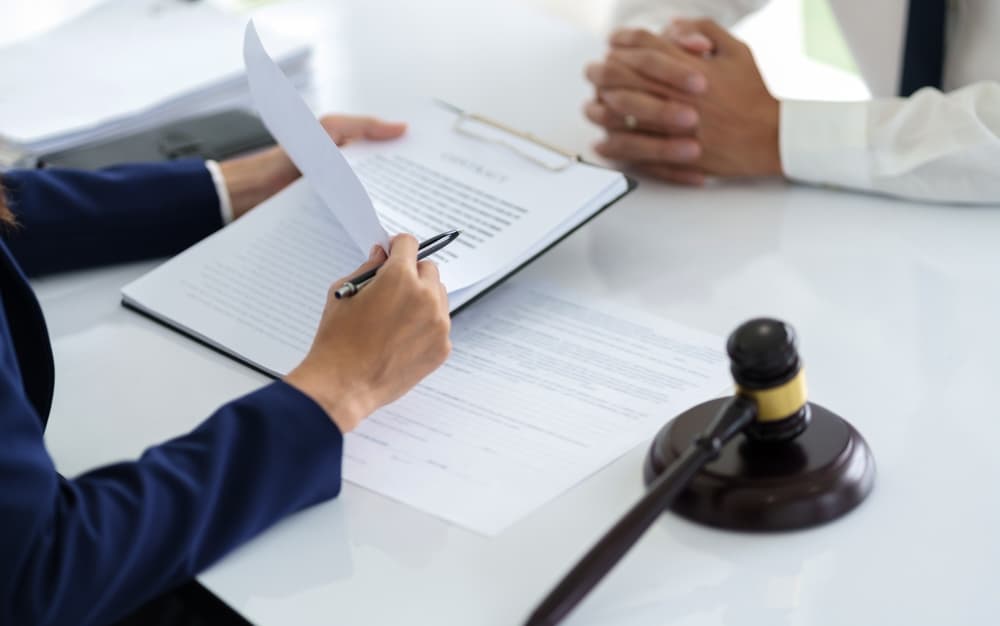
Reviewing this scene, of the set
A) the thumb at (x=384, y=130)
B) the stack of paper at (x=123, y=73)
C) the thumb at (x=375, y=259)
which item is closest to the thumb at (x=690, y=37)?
the thumb at (x=384, y=130)

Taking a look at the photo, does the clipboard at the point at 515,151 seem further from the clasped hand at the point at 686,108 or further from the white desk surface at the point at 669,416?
the clasped hand at the point at 686,108

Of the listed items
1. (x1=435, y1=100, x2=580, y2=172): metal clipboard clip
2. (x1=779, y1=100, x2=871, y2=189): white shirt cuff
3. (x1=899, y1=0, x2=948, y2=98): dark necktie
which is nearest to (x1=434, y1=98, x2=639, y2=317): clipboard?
(x1=435, y1=100, x2=580, y2=172): metal clipboard clip

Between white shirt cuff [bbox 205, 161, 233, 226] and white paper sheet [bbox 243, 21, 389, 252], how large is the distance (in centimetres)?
22

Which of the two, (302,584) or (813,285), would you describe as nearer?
(302,584)

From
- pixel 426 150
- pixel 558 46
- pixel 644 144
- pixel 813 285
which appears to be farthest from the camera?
pixel 558 46

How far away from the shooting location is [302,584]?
2.41 ft

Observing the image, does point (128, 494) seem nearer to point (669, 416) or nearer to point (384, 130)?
point (669, 416)

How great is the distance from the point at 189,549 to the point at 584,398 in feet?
1.03

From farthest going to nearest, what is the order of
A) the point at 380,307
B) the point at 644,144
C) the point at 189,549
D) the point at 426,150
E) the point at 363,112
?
the point at 363,112, the point at 644,144, the point at 426,150, the point at 380,307, the point at 189,549

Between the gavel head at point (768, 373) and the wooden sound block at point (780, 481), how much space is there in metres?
0.02

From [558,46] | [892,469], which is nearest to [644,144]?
[558,46]

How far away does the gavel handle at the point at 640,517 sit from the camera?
0.66 meters

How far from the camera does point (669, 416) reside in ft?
2.85

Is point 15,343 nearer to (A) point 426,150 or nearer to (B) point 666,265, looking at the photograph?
(A) point 426,150
